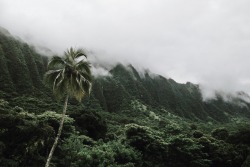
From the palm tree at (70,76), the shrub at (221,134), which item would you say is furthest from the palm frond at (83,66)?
the shrub at (221,134)

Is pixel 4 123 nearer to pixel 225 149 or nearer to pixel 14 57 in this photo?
pixel 225 149

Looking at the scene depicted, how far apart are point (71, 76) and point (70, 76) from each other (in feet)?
1.04

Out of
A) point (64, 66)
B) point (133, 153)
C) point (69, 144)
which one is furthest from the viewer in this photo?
point (133, 153)

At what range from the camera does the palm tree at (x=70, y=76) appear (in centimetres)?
3278

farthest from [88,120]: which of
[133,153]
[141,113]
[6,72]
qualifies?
[141,113]

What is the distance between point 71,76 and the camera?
107 ft

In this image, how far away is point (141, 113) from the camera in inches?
7490

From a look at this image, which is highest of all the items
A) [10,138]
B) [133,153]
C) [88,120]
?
[88,120]

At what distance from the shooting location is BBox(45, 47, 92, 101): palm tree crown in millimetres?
32781

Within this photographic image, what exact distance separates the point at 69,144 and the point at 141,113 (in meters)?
148

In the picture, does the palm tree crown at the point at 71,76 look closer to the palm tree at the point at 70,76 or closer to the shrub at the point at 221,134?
the palm tree at the point at 70,76

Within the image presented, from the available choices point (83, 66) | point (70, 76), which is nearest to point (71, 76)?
point (70, 76)

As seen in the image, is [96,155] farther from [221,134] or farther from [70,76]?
[221,134]

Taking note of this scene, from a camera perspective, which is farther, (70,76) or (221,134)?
(221,134)
